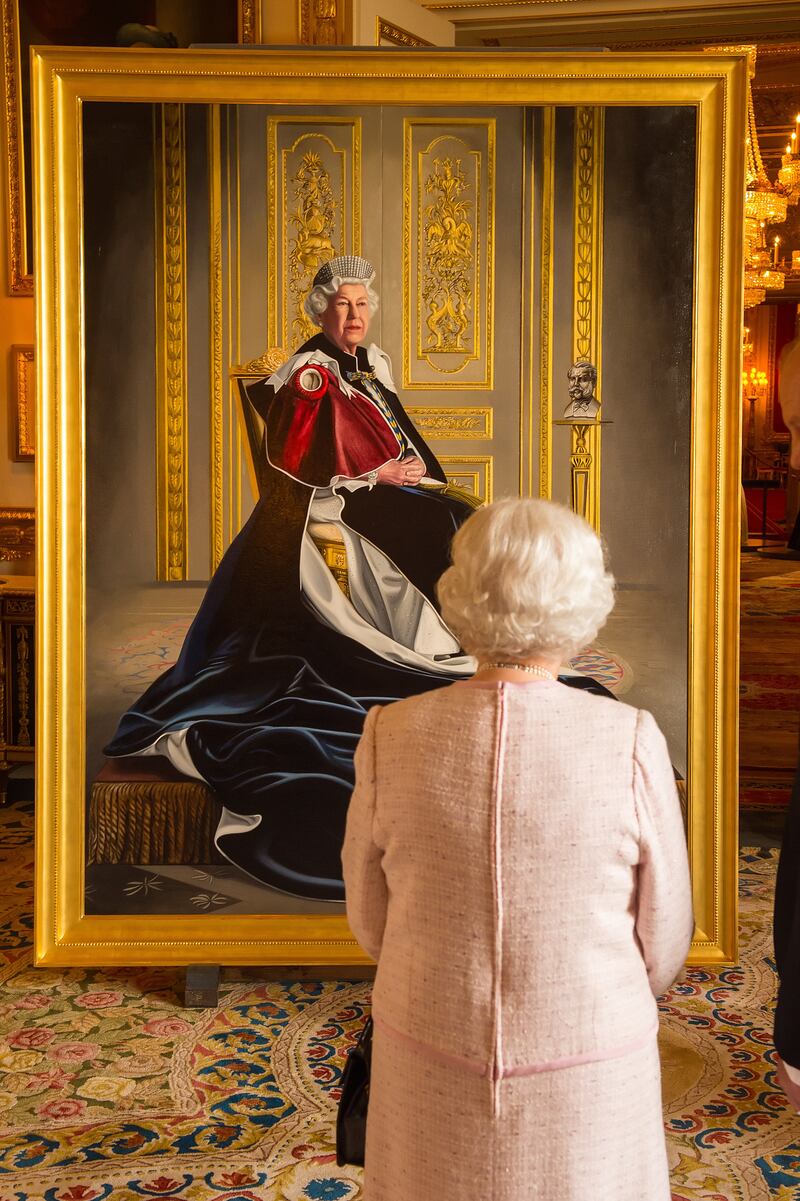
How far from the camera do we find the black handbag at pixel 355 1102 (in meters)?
2.13

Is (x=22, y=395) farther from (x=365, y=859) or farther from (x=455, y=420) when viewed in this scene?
(x=365, y=859)

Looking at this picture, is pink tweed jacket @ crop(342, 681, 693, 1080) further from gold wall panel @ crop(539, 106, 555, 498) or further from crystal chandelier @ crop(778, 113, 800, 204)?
crystal chandelier @ crop(778, 113, 800, 204)

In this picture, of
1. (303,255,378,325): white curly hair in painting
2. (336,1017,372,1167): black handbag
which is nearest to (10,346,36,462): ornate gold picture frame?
(303,255,378,325): white curly hair in painting

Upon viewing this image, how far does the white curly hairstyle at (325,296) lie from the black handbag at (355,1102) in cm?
240

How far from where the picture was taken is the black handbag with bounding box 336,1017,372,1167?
84.0 inches

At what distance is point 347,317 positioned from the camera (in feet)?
12.6

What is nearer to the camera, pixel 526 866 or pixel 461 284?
pixel 526 866

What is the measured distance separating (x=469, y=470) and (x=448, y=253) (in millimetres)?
691

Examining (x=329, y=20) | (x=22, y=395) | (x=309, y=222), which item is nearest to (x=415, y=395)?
(x=309, y=222)

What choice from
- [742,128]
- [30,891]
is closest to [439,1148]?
[742,128]

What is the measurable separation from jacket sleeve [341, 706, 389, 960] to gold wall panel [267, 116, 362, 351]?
7.30 feet

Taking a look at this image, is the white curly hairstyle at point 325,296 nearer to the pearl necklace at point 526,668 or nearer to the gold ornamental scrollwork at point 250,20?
the pearl necklace at point 526,668

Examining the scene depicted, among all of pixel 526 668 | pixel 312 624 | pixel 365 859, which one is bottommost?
pixel 365 859

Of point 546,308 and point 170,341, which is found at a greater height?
point 546,308
